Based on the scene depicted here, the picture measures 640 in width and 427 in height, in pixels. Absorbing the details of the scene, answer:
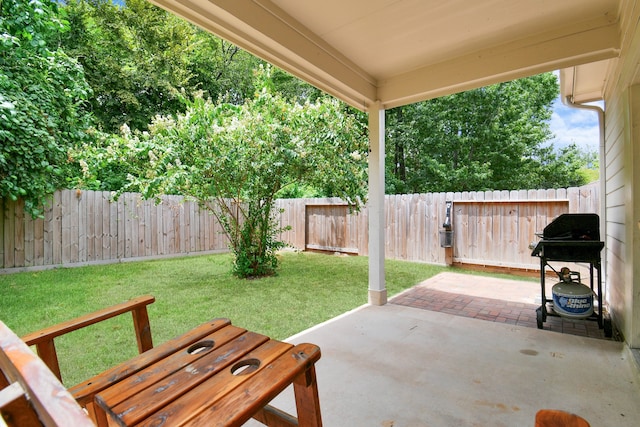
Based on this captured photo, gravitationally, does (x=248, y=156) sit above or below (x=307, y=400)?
above

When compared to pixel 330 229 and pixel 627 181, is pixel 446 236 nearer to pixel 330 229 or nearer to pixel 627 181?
pixel 330 229

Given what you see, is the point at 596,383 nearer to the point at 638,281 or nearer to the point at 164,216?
the point at 638,281

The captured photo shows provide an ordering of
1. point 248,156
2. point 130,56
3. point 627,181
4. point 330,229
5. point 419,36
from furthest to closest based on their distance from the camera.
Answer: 1. point 130,56
2. point 330,229
3. point 248,156
4. point 419,36
5. point 627,181

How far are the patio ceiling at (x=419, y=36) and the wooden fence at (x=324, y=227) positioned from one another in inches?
98.6

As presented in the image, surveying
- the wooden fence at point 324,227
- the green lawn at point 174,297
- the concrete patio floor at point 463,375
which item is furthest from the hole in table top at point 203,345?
the wooden fence at point 324,227

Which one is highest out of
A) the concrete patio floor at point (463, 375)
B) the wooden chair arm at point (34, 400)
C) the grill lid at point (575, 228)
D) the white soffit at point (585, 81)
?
the white soffit at point (585, 81)

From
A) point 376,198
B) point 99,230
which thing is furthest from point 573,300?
point 99,230

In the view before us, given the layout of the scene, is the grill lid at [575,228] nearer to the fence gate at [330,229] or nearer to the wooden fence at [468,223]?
the wooden fence at [468,223]

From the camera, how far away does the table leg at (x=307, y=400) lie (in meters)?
1.22

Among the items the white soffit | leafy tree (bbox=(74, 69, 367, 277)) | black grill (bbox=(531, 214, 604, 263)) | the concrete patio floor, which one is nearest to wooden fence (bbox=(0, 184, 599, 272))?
leafy tree (bbox=(74, 69, 367, 277))

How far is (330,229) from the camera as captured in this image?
7914mm

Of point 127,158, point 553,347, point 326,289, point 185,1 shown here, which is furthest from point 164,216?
point 553,347

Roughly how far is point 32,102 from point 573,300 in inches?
312

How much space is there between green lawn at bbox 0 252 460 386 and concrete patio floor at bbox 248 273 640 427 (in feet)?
2.64
